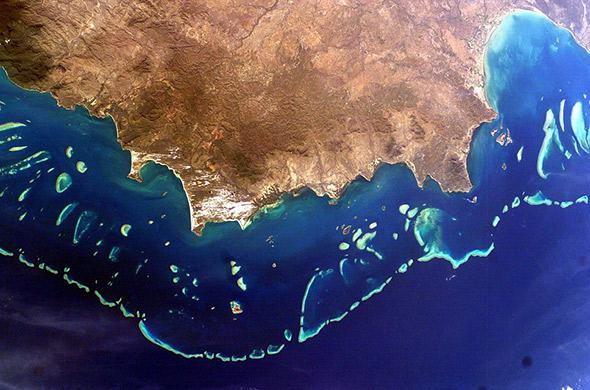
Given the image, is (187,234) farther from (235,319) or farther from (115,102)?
(115,102)

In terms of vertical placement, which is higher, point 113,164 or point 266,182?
point 266,182

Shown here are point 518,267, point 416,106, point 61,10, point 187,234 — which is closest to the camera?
point 61,10

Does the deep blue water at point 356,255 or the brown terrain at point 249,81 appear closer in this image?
the brown terrain at point 249,81

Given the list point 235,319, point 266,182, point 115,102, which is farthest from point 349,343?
point 115,102

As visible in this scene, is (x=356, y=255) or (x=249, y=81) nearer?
(x=249, y=81)

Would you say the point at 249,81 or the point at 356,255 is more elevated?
the point at 249,81
